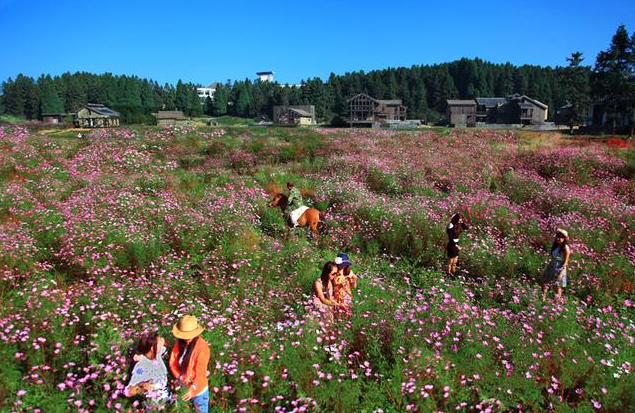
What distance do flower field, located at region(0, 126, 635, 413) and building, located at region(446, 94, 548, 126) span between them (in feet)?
265

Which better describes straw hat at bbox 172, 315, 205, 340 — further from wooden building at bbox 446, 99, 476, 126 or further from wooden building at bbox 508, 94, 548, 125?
wooden building at bbox 446, 99, 476, 126

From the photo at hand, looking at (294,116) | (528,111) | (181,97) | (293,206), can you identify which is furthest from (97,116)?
(293,206)

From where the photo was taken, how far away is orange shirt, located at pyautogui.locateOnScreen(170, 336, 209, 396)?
4.47 m

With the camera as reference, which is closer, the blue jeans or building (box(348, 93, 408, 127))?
the blue jeans

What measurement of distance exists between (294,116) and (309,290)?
103 m

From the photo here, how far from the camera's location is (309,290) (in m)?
7.81

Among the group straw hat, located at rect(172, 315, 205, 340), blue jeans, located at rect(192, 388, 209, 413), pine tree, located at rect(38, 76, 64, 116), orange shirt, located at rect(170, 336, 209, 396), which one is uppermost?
pine tree, located at rect(38, 76, 64, 116)

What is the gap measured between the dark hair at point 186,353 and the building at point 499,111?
94.2 meters

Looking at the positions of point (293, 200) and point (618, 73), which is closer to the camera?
point (293, 200)

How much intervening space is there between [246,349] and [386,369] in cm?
175

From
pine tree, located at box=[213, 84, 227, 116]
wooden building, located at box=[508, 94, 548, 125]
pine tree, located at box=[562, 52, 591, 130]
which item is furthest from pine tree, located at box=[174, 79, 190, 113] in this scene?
pine tree, located at box=[562, 52, 591, 130]

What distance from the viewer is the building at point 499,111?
89.2m

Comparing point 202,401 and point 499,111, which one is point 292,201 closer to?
point 202,401

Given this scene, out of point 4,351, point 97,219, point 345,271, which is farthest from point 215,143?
point 4,351
